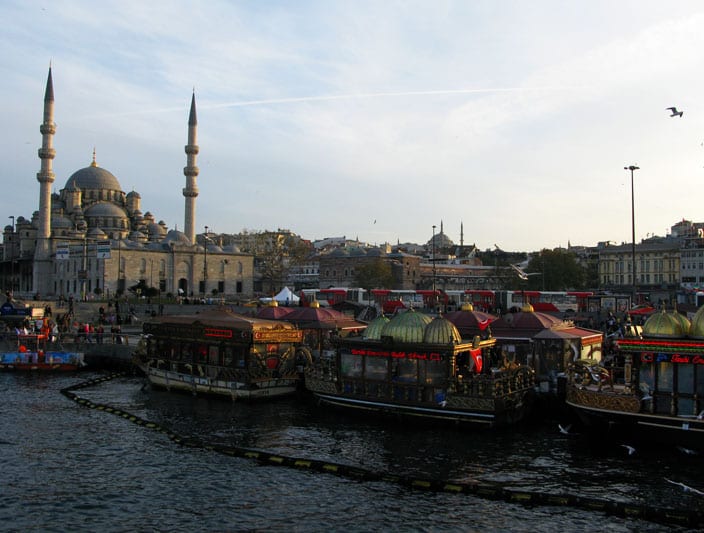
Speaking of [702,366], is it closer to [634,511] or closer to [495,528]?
[634,511]

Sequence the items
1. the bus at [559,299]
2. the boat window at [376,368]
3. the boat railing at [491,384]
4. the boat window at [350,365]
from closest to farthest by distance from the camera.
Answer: the boat railing at [491,384]
the boat window at [376,368]
the boat window at [350,365]
the bus at [559,299]

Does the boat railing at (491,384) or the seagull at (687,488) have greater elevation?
the boat railing at (491,384)

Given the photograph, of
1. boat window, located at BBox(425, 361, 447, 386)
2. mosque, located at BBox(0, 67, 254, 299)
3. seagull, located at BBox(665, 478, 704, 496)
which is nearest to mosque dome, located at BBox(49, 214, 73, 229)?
mosque, located at BBox(0, 67, 254, 299)

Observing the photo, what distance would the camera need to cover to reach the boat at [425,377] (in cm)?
1661

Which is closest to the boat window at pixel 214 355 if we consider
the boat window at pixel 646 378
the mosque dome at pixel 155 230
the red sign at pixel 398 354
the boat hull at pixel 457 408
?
the boat hull at pixel 457 408

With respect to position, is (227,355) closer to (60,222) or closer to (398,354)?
(398,354)

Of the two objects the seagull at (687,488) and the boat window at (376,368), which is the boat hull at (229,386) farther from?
the seagull at (687,488)

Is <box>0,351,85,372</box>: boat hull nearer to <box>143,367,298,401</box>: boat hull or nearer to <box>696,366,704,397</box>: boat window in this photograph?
<box>143,367,298,401</box>: boat hull

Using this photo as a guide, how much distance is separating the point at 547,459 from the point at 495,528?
416cm

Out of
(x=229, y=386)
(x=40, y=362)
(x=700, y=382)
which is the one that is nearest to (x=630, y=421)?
(x=700, y=382)

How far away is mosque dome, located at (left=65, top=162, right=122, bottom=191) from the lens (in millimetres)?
85312

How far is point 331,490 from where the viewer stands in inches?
495

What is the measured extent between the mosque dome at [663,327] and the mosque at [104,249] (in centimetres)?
4898

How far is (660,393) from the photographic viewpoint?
49.3ft
